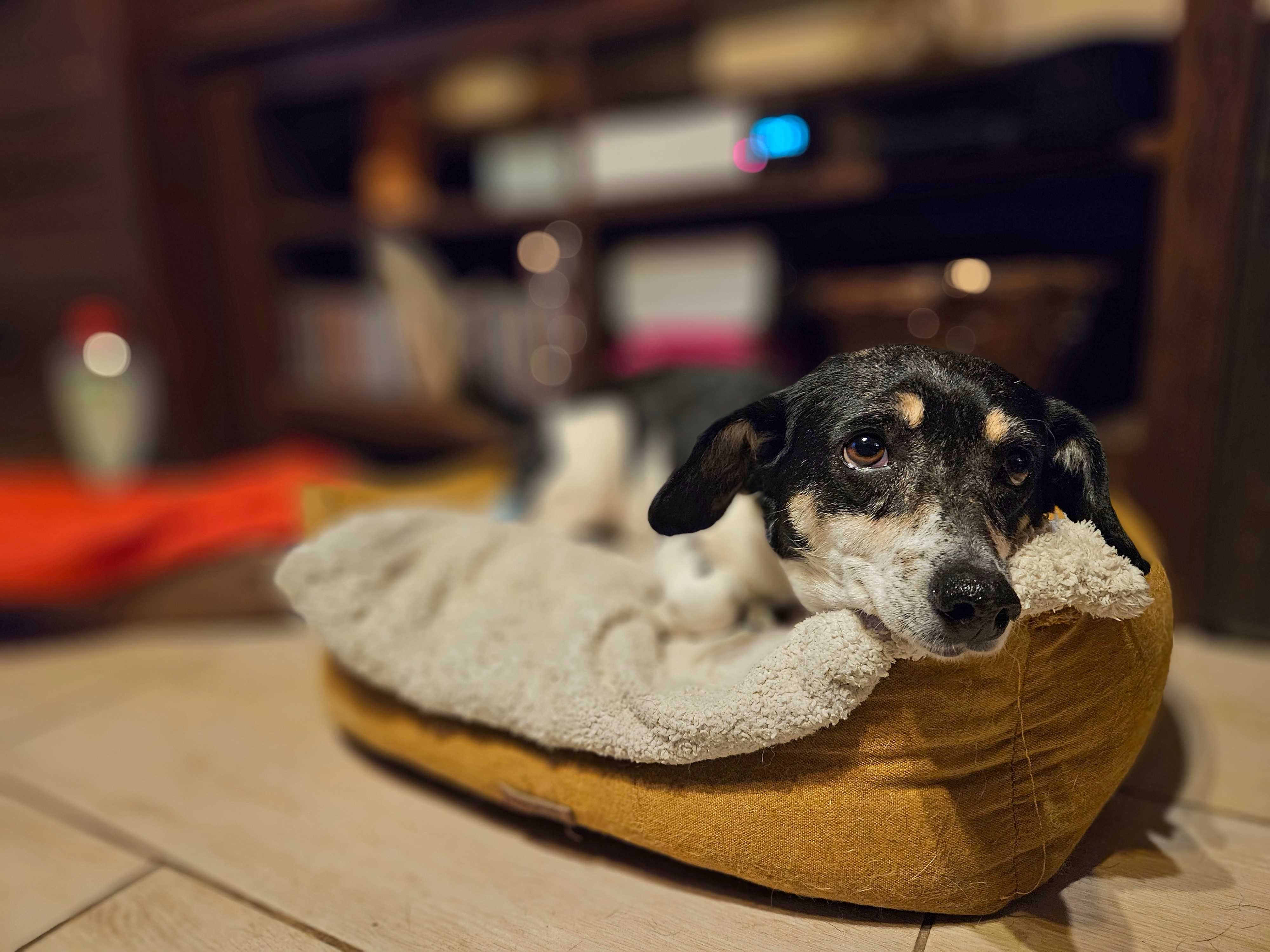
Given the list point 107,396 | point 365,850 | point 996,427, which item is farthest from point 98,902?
point 107,396

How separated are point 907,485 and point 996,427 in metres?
0.10

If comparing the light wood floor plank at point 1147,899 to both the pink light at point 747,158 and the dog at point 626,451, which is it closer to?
the dog at point 626,451

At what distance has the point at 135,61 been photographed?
8.36 feet

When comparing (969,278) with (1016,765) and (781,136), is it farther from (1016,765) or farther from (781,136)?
(1016,765)

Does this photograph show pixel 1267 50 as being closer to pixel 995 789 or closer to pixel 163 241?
pixel 995 789

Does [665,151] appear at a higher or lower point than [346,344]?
higher

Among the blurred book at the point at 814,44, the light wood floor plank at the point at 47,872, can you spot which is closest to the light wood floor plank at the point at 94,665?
the light wood floor plank at the point at 47,872

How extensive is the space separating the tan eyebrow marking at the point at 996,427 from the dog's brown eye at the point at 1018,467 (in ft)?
0.07

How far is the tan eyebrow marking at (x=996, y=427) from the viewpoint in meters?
0.80

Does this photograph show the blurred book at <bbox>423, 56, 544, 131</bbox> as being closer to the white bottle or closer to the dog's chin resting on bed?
the white bottle

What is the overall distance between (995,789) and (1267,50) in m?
1.27

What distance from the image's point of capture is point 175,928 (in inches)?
36.0

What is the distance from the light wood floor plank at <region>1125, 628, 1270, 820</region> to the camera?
1.05m

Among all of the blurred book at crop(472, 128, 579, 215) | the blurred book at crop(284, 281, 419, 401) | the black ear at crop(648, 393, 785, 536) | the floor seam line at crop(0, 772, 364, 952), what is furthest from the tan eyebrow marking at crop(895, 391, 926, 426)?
the blurred book at crop(284, 281, 419, 401)
